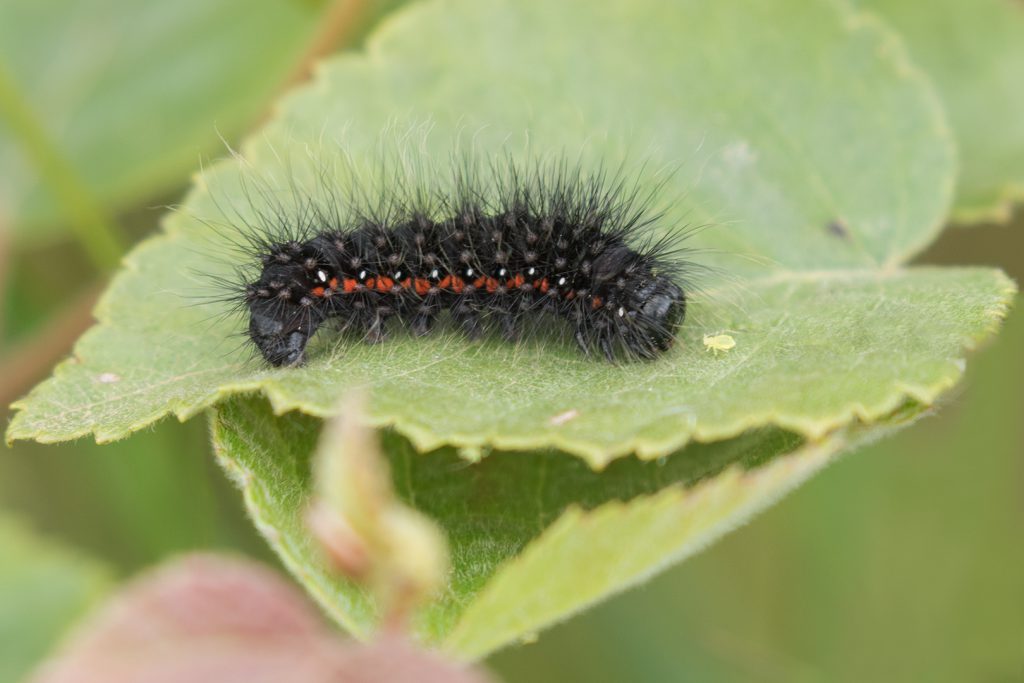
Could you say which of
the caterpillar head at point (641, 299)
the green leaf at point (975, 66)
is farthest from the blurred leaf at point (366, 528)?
the green leaf at point (975, 66)

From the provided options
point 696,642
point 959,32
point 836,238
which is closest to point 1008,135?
point 959,32

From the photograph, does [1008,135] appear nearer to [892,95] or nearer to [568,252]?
[892,95]

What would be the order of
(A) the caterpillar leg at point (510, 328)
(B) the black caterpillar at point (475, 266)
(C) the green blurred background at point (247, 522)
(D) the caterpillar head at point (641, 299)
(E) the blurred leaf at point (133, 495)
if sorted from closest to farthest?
(D) the caterpillar head at point (641, 299) → (A) the caterpillar leg at point (510, 328) → (B) the black caterpillar at point (475, 266) → (E) the blurred leaf at point (133, 495) → (C) the green blurred background at point (247, 522)

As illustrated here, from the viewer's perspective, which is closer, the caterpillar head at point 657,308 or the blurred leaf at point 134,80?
the caterpillar head at point 657,308

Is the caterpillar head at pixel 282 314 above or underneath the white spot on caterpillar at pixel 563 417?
above

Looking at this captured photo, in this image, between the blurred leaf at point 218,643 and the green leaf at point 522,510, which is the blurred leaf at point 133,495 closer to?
the green leaf at point 522,510

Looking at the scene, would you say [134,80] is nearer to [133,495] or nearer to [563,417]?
[133,495]
